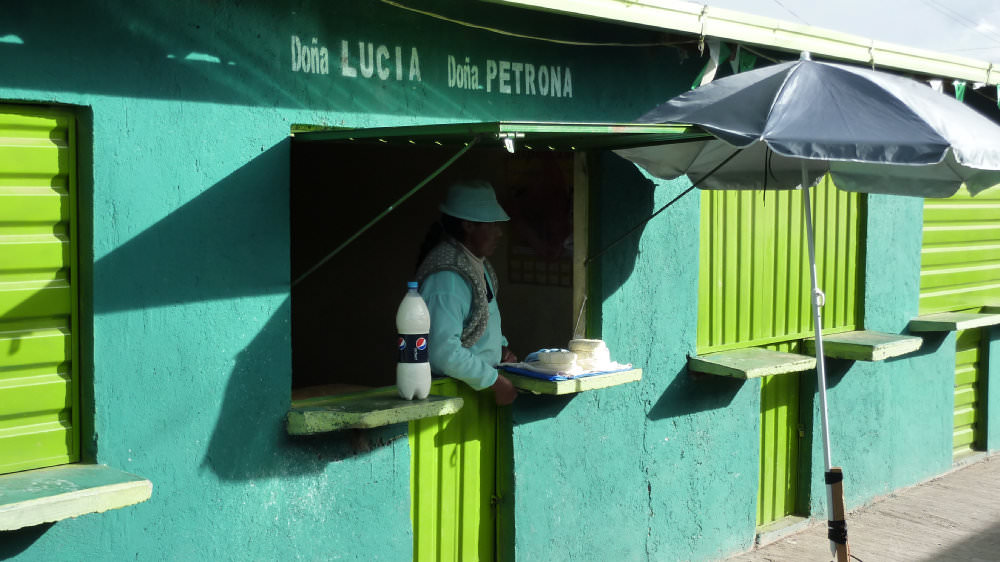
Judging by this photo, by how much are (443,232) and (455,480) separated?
1.21 m

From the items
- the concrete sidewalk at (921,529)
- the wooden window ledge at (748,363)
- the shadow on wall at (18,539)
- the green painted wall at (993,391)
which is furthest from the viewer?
the green painted wall at (993,391)

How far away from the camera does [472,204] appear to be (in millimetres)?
4934

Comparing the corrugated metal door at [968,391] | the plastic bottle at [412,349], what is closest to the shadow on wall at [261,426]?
the plastic bottle at [412,349]

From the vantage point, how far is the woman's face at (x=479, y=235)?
4949mm

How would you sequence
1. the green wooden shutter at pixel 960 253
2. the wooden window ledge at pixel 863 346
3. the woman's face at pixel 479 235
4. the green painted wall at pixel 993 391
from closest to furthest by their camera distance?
1. the woman's face at pixel 479 235
2. the wooden window ledge at pixel 863 346
3. the green wooden shutter at pixel 960 253
4. the green painted wall at pixel 993 391

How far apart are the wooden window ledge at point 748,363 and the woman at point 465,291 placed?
149 centimetres

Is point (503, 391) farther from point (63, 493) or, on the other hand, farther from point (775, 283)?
point (775, 283)

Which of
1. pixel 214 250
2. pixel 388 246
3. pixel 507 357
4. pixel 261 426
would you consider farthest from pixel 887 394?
pixel 214 250

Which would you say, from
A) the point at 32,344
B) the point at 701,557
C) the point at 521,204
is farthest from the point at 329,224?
the point at 32,344

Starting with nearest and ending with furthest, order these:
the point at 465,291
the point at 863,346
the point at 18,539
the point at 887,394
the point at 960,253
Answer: the point at 18,539 → the point at 465,291 → the point at 863,346 → the point at 887,394 → the point at 960,253

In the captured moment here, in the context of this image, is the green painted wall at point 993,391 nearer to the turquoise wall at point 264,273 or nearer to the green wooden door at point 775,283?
the green wooden door at point 775,283

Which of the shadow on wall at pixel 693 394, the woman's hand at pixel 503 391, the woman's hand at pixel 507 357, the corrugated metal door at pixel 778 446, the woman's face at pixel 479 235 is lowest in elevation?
the corrugated metal door at pixel 778 446

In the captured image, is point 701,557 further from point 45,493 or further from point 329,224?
point 45,493

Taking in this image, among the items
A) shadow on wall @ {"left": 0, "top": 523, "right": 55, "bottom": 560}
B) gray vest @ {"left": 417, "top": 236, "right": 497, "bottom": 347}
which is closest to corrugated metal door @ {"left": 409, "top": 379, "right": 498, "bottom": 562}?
gray vest @ {"left": 417, "top": 236, "right": 497, "bottom": 347}
